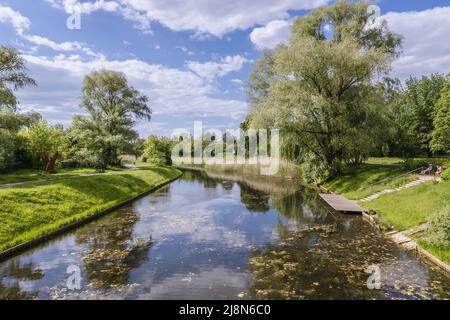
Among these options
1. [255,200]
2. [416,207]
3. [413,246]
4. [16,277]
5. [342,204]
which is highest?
[416,207]

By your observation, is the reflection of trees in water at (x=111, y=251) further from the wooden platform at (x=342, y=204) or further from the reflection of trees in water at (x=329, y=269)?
the wooden platform at (x=342, y=204)

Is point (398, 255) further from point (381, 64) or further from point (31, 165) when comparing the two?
point (31, 165)

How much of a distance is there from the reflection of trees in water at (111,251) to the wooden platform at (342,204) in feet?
53.1

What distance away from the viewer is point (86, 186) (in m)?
27.2

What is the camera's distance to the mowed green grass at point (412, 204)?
60.4 feet

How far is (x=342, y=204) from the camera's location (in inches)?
1061

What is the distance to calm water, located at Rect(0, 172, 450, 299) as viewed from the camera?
37.4ft

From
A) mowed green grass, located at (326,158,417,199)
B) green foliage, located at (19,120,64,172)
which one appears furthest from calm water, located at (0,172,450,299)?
green foliage, located at (19,120,64,172)

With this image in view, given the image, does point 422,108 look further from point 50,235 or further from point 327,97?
point 50,235

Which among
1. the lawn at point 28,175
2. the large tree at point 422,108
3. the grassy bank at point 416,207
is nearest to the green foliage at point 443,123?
the large tree at point 422,108

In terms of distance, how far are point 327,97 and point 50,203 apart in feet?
98.6

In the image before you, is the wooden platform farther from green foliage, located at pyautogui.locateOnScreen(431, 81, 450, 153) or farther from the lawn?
the lawn

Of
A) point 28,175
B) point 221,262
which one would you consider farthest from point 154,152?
point 221,262
